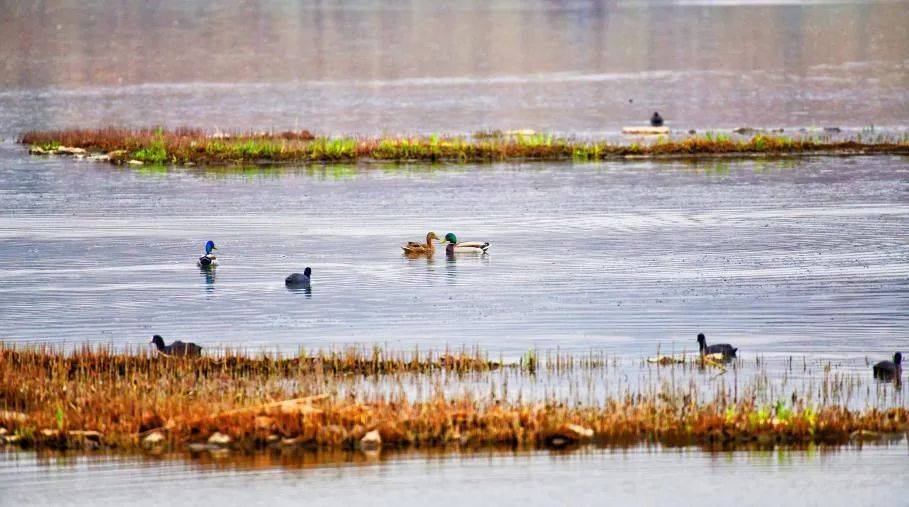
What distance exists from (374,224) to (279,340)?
1899 centimetres

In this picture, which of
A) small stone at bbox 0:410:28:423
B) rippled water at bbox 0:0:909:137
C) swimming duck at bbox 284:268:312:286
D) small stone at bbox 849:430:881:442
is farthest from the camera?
rippled water at bbox 0:0:909:137

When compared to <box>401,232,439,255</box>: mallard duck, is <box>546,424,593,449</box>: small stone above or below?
below

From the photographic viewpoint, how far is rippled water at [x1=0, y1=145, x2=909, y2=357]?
26.8m

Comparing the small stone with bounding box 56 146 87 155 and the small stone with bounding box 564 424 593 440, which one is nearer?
the small stone with bounding box 564 424 593 440

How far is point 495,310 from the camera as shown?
2912 cm

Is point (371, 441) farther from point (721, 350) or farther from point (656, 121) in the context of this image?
point (656, 121)

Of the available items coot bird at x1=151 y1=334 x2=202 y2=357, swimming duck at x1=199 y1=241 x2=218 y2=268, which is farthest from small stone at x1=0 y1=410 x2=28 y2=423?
swimming duck at x1=199 y1=241 x2=218 y2=268

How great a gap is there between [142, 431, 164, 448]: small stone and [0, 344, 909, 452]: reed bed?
15mm

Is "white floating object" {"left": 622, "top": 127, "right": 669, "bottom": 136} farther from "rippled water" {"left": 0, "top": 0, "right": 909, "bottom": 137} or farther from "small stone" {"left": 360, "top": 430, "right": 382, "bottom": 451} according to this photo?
"small stone" {"left": 360, "top": 430, "right": 382, "bottom": 451}

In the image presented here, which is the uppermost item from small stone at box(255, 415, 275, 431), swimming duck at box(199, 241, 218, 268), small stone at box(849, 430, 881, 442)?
swimming duck at box(199, 241, 218, 268)

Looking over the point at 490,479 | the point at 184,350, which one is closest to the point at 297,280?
the point at 184,350

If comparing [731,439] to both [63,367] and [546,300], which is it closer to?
[63,367]

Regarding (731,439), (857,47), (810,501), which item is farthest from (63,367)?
(857,47)

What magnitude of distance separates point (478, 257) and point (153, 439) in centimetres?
1945
